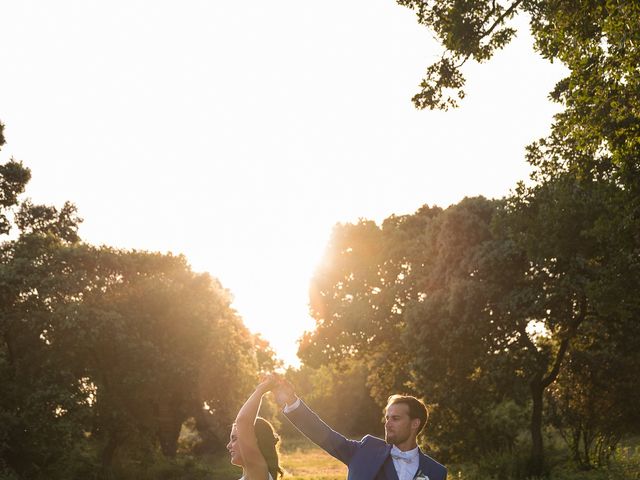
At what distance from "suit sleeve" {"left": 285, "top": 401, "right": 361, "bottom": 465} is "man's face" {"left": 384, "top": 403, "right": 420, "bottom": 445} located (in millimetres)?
333

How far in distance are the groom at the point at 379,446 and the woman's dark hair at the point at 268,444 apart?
23cm

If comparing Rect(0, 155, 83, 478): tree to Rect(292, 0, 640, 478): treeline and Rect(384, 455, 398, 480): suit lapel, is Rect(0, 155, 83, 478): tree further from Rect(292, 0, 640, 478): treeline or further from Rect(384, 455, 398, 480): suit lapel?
Rect(384, 455, 398, 480): suit lapel

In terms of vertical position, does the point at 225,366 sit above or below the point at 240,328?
below

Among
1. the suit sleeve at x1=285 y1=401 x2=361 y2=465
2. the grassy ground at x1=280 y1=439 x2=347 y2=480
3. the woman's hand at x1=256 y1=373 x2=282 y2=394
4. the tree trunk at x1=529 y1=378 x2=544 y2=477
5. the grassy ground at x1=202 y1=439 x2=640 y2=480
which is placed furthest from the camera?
the grassy ground at x1=280 y1=439 x2=347 y2=480

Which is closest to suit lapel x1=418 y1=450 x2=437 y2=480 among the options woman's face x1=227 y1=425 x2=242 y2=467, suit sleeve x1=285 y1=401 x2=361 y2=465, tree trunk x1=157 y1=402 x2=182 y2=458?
suit sleeve x1=285 y1=401 x2=361 y2=465

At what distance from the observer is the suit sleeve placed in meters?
5.74

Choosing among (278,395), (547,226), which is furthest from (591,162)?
(278,395)

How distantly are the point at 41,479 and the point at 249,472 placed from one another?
87.6 ft

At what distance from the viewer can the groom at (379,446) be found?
18.9 ft

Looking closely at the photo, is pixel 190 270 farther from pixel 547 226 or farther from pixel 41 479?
pixel 547 226

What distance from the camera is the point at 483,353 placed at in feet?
88.0

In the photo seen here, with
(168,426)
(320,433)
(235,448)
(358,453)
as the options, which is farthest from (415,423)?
(168,426)

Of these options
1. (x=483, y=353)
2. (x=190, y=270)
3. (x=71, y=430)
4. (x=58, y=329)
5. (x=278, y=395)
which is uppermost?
(x=190, y=270)

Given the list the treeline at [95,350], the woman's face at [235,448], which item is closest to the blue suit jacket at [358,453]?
the woman's face at [235,448]
